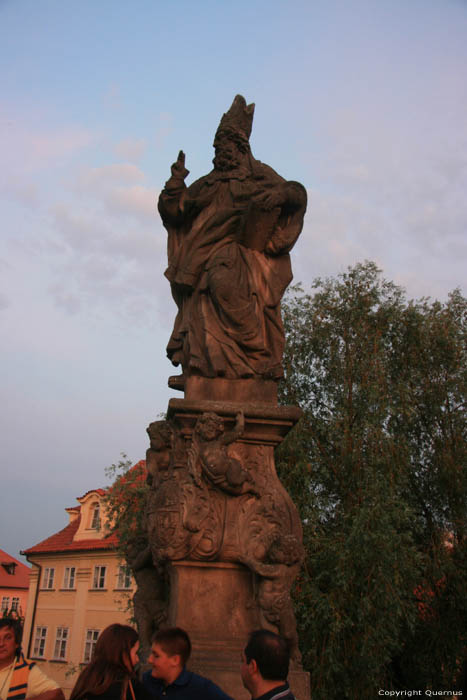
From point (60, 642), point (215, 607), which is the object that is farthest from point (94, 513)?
point (215, 607)

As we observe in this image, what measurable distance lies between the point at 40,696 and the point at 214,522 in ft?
7.01

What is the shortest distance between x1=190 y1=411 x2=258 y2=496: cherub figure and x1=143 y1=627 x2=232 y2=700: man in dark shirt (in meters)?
2.15

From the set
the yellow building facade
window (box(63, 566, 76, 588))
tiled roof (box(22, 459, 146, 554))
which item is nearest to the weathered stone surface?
the yellow building facade

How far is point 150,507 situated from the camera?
532 cm

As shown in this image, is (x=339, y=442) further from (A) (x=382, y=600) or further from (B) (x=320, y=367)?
(A) (x=382, y=600)

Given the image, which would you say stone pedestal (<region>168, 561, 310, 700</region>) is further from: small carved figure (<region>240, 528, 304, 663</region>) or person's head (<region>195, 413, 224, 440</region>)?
person's head (<region>195, 413, 224, 440</region>)

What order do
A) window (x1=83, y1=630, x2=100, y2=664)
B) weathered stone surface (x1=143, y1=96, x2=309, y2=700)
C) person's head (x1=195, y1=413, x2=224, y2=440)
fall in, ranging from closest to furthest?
weathered stone surface (x1=143, y1=96, x2=309, y2=700), person's head (x1=195, y1=413, x2=224, y2=440), window (x1=83, y1=630, x2=100, y2=664)

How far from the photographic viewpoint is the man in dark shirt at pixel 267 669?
8.77 ft

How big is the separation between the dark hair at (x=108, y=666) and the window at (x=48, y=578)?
3533 cm

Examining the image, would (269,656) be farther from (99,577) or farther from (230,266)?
(99,577)

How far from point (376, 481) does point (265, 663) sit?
39.3ft

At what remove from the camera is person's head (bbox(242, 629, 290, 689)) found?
268cm

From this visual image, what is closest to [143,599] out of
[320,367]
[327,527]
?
[327,527]

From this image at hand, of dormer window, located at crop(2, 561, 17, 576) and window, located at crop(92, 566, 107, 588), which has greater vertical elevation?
dormer window, located at crop(2, 561, 17, 576)
